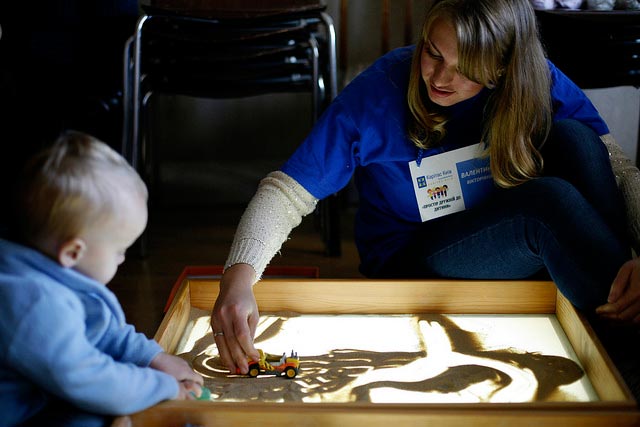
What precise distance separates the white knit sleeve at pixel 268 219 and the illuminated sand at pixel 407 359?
0.14 m

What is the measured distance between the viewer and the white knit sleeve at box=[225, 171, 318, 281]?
1.38 meters

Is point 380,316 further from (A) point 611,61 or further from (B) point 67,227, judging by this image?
(A) point 611,61

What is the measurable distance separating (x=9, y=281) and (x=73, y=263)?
0.25 feet

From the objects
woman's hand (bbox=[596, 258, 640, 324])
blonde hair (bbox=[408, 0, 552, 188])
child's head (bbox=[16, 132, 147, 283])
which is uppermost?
blonde hair (bbox=[408, 0, 552, 188])

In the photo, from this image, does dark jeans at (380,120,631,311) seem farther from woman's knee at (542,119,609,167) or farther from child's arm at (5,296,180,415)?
child's arm at (5,296,180,415)

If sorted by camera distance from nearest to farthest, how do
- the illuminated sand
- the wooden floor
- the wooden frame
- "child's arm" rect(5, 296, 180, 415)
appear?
1. "child's arm" rect(5, 296, 180, 415)
2. the wooden frame
3. the illuminated sand
4. the wooden floor

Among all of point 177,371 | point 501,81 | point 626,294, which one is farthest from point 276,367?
point 501,81

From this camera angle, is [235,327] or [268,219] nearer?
[235,327]

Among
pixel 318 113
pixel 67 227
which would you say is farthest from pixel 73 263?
pixel 318 113

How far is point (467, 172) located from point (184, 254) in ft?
3.39

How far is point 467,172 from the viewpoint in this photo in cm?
157

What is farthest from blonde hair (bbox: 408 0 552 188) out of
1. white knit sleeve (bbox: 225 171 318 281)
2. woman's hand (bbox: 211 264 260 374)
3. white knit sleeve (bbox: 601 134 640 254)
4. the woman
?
woman's hand (bbox: 211 264 260 374)

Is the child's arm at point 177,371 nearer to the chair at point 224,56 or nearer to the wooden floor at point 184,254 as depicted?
the wooden floor at point 184,254

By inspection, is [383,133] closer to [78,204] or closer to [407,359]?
[407,359]
